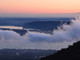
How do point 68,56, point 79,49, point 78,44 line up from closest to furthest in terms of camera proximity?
point 68,56, point 79,49, point 78,44

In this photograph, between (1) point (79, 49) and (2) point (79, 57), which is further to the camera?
(1) point (79, 49)

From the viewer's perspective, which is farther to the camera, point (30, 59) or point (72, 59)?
point (30, 59)

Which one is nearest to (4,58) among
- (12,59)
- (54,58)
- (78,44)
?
(12,59)

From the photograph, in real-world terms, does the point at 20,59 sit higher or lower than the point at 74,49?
lower

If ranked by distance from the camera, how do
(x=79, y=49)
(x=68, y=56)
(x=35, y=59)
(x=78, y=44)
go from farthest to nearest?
1. (x=35, y=59)
2. (x=78, y=44)
3. (x=79, y=49)
4. (x=68, y=56)

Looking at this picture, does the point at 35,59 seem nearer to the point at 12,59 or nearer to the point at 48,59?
the point at 12,59

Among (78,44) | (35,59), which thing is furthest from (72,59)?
(35,59)

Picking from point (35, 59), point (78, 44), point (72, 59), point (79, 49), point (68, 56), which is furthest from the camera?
point (35, 59)

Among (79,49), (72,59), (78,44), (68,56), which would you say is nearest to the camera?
(72,59)

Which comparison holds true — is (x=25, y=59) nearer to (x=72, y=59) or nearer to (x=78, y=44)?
(x=78, y=44)
